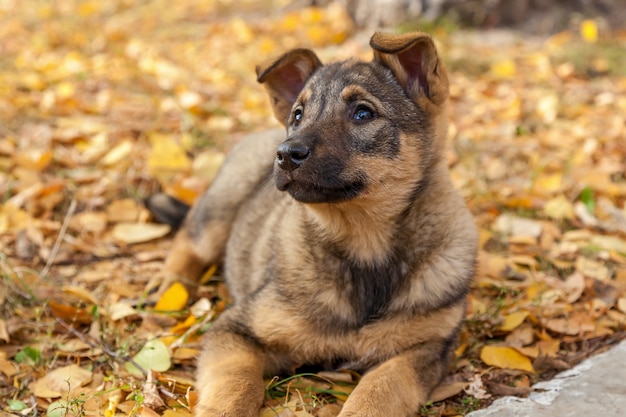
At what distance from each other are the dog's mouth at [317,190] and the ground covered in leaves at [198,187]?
3.46ft

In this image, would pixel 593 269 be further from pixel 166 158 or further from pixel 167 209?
pixel 166 158

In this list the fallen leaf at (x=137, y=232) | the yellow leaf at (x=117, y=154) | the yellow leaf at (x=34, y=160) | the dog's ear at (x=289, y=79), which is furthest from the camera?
the yellow leaf at (x=117, y=154)

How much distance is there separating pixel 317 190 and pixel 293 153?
23cm

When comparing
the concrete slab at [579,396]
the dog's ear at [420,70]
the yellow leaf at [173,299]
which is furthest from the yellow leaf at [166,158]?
the concrete slab at [579,396]

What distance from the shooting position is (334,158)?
377cm

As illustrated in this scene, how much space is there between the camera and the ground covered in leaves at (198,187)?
13.8ft

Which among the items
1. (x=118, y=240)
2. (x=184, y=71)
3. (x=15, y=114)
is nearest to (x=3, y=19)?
(x=184, y=71)

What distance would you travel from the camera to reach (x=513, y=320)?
15.5 ft

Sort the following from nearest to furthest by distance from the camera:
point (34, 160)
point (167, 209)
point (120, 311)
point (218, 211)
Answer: point (120, 311) → point (218, 211) → point (167, 209) → point (34, 160)

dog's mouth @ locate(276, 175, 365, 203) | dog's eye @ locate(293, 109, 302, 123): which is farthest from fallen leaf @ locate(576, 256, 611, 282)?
dog's eye @ locate(293, 109, 302, 123)

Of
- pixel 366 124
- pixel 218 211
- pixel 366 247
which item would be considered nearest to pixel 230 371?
pixel 366 247

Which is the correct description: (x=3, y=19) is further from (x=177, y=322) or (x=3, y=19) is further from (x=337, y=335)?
(x=337, y=335)

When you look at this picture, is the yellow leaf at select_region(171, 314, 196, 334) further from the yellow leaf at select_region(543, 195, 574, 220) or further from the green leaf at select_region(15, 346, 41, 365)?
the yellow leaf at select_region(543, 195, 574, 220)

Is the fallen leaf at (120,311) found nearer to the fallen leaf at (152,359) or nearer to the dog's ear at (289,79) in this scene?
the fallen leaf at (152,359)
